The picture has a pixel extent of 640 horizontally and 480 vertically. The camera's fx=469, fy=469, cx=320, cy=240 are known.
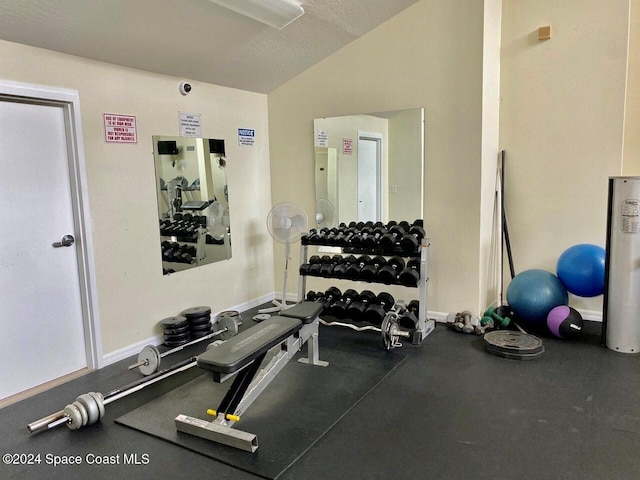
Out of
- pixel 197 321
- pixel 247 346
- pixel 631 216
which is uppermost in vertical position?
pixel 631 216

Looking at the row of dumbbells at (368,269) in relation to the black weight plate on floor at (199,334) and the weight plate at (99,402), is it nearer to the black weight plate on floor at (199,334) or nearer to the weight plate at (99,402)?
the black weight plate on floor at (199,334)

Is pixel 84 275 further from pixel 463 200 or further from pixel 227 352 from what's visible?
pixel 463 200

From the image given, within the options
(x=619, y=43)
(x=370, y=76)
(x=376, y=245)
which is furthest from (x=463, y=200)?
(x=619, y=43)

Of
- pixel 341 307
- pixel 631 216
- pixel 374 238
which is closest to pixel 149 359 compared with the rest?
pixel 341 307

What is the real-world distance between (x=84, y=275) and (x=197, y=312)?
2.93ft

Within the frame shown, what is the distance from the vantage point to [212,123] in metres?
4.03

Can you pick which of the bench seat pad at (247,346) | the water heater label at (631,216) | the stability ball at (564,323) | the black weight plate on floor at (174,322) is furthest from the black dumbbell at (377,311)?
the water heater label at (631,216)

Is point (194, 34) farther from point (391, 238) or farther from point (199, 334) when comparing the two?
point (199, 334)

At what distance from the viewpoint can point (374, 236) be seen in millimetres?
3646

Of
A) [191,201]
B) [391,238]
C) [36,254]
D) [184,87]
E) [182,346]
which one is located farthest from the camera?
[191,201]

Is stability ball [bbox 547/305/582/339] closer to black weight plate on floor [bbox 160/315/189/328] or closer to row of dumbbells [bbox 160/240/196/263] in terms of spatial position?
black weight plate on floor [bbox 160/315/189/328]

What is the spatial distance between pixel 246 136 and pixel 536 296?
285 cm

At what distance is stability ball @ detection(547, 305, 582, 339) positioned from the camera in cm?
336

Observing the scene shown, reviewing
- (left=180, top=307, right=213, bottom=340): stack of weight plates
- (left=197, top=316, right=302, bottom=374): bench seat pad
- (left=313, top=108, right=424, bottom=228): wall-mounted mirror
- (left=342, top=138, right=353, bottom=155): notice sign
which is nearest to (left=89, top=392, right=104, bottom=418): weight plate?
(left=197, top=316, right=302, bottom=374): bench seat pad
